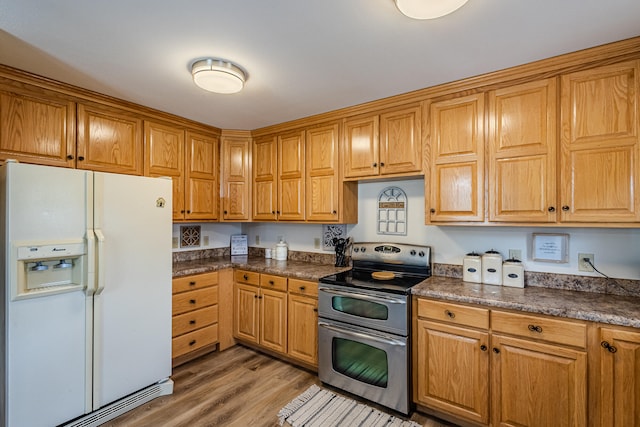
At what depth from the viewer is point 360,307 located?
226 cm

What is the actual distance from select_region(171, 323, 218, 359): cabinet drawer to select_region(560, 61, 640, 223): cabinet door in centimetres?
296

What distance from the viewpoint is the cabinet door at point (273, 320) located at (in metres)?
2.79

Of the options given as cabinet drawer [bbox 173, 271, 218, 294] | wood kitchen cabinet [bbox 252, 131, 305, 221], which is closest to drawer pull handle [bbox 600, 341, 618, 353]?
wood kitchen cabinet [bbox 252, 131, 305, 221]

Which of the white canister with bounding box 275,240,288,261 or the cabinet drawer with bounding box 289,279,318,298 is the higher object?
the white canister with bounding box 275,240,288,261

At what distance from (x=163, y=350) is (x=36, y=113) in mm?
1900

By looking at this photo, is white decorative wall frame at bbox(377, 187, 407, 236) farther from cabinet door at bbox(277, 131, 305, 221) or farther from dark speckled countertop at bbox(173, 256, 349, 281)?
cabinet door at bbox(277, 131, 305, 221)

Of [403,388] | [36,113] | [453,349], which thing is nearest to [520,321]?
[453,349]

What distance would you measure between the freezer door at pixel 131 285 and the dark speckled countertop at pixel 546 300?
6.15 feet

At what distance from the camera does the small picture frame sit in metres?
2.07

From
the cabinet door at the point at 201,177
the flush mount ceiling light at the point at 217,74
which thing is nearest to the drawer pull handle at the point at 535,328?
the flush mount ceiling light at the point at 217,74

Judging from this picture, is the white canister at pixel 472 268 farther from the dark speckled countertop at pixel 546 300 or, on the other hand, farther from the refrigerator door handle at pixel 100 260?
the refrigerator door handle at pixel 100 260

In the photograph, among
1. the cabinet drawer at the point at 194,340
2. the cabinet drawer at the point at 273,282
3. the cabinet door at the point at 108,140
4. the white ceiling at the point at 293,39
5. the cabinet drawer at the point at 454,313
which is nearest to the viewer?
the white ceiling at the point at 293,39

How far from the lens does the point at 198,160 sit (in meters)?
3.17

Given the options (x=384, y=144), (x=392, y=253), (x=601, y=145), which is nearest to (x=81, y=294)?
(x=392, y=253)
